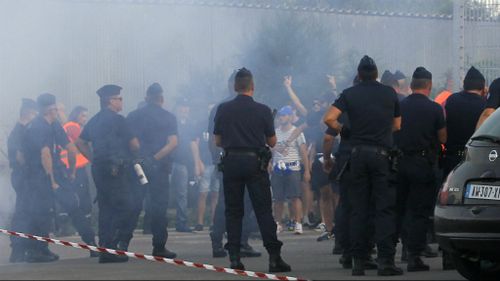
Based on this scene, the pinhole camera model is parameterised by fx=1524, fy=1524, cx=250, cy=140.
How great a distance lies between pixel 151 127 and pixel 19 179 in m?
1.46

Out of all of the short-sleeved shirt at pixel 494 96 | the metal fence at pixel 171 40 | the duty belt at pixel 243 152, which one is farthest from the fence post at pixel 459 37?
the duty belt at pixel 243 152

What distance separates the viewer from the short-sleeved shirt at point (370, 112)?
13148 millimetres

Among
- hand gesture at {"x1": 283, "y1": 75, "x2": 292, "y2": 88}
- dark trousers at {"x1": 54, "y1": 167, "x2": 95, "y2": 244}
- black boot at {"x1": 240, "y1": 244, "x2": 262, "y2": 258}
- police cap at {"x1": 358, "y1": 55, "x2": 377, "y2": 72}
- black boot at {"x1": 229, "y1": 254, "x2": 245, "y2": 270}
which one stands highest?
police cap at {"x1": 358, "y1": 55, "x2": 377, "y2": 72}

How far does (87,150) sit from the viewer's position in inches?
606

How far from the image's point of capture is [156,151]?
1559cm

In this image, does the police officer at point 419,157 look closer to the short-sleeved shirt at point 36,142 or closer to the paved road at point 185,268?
the paved road at point 185,268

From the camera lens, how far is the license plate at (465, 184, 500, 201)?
11.7 meters

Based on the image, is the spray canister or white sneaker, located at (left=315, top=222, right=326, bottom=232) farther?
white sneaker, located at (left=315, top=222, right=326, bottom=232)

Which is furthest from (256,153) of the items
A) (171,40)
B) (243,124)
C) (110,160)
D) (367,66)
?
(171,40)

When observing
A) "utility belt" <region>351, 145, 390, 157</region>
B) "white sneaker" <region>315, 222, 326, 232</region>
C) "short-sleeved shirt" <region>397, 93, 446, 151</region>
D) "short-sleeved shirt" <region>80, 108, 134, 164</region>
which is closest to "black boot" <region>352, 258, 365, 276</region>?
"utility belt" <region>351, 145, 390, 157</region>

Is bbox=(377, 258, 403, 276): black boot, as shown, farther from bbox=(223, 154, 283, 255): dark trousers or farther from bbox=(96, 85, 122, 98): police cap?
bbox=(96, 85, 122, 98): police cap

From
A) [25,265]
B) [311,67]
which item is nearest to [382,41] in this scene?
[311,67]

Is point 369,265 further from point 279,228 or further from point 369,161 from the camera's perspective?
point 279,228

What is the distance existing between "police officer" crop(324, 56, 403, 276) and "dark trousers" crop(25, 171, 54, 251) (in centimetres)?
376
